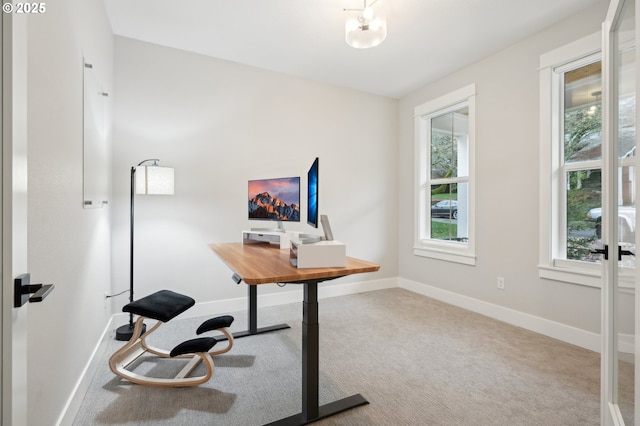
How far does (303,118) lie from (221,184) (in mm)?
1328

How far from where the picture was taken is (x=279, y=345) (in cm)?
250

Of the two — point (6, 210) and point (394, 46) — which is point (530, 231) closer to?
point (394, 46)

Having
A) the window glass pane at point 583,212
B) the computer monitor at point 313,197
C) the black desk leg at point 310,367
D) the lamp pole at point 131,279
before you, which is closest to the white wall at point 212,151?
the lamp pole at point 131,279

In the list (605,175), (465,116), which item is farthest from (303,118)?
(605,175)

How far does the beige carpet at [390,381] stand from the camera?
164 centimetres

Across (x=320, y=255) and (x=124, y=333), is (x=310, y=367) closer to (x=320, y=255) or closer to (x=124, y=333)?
(x=320, y=255)

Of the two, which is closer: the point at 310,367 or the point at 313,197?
the point at 310,367

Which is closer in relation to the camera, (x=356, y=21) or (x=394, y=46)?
(x=356, y=21)

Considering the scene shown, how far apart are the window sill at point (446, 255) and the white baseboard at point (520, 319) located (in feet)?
1.28

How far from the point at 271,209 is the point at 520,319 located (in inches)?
102

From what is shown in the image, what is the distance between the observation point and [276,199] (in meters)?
2.45

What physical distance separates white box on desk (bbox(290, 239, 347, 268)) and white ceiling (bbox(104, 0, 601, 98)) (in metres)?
2.01

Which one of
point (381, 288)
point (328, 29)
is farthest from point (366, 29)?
point (381, 288)

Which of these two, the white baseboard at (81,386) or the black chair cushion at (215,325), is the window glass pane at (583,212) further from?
the white baseboard at (81,386)
